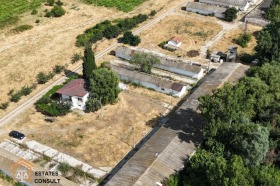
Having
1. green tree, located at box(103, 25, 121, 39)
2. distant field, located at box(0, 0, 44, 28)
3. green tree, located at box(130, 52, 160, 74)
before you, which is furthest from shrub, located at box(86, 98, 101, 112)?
distant field, located at box(0, 0, 44, 28)

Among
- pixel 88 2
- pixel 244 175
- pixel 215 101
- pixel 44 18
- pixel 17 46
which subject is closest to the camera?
pixel 244 175

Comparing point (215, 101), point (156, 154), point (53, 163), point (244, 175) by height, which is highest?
point (215, 101)

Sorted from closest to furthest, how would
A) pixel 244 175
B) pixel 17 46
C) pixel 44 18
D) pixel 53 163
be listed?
1. pixel 244 175
2. pixel 53 163
3. pixel 17 46
4. pixel 44 18

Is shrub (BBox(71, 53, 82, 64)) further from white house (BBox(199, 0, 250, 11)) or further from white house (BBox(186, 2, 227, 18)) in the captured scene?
white house (BBox(199, 0, 250, 11))

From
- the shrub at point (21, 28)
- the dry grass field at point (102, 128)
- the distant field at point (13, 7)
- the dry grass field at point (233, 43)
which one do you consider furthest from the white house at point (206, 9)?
the distant field at point (13, 7)

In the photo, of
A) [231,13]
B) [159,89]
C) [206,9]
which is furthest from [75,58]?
[231,13]

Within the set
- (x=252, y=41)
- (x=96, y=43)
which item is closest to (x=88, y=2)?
(x=96, y=43)

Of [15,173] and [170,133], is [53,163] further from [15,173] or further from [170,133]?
[170,133]
